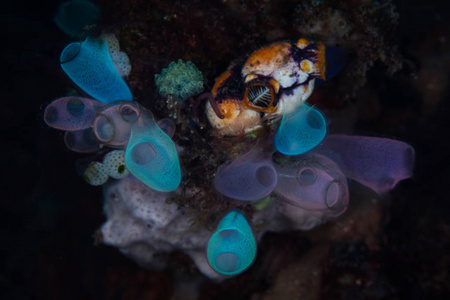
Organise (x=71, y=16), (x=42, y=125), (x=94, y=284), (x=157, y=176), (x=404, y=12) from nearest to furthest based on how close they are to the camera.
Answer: (x=157, y=176), (x=42, y=125), (x=94, y=284), (x=404, y=12), (x=71, y=16)

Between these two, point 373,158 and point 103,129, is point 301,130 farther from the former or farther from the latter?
point 103,129

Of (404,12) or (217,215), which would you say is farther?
(404,12)

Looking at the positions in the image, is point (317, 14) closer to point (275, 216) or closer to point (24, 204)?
point (275, 216)

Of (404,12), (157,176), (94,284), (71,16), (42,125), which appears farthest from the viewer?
(71,16)

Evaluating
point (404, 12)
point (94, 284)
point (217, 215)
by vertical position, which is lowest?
point (94, 284)

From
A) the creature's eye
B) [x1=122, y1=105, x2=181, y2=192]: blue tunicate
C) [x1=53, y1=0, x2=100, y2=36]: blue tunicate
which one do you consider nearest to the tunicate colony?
[x1=122, y1=105, x2=181, y2=192]: blue tunicate

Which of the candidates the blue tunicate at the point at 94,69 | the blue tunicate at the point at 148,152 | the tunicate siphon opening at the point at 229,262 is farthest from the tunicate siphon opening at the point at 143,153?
the tunicate siphon opening at the point at 229,262

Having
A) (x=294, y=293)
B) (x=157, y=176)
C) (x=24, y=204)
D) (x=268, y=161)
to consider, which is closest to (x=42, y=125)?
(x=24, y=204)
